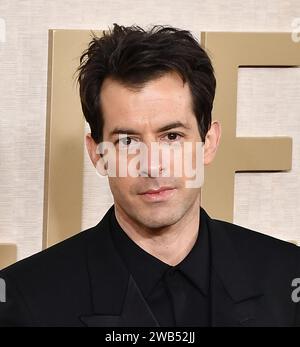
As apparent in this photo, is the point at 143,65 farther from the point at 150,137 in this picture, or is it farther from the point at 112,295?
the point at 112,295

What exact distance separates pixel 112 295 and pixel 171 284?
0.10 metres

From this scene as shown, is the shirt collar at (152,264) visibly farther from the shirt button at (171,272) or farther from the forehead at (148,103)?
the forehead at (148,103)

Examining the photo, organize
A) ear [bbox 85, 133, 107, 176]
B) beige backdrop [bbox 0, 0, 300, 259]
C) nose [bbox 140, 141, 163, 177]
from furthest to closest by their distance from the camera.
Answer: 1. beige backdrop [bbox 0, 0, 300, 259]
2. ear [bbox 85, 133, 107, 176]
3. nose [bbox 140, 141, 163, 177]

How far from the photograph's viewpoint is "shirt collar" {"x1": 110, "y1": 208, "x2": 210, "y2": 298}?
1471 millimetres

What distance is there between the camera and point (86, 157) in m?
1.94

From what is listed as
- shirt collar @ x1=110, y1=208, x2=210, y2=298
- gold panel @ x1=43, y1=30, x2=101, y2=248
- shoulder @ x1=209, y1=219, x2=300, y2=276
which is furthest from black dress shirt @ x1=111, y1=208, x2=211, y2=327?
gold panel @ x1=43, y1=30, x2=101, y2=248

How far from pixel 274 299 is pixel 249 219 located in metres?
0.52

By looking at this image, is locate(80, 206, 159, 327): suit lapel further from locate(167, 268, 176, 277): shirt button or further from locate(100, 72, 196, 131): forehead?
locate(100, 72, 196, 131): forehead

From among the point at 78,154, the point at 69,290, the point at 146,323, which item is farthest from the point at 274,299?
the point at 78,154

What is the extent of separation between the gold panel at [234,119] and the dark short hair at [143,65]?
39cm

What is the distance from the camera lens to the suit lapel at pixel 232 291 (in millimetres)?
1474

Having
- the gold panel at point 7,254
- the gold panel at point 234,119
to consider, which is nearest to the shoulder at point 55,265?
the gold panel at point 7,254

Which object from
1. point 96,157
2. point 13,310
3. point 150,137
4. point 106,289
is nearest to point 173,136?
point 150,137

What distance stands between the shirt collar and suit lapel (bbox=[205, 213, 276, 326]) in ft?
0.07
